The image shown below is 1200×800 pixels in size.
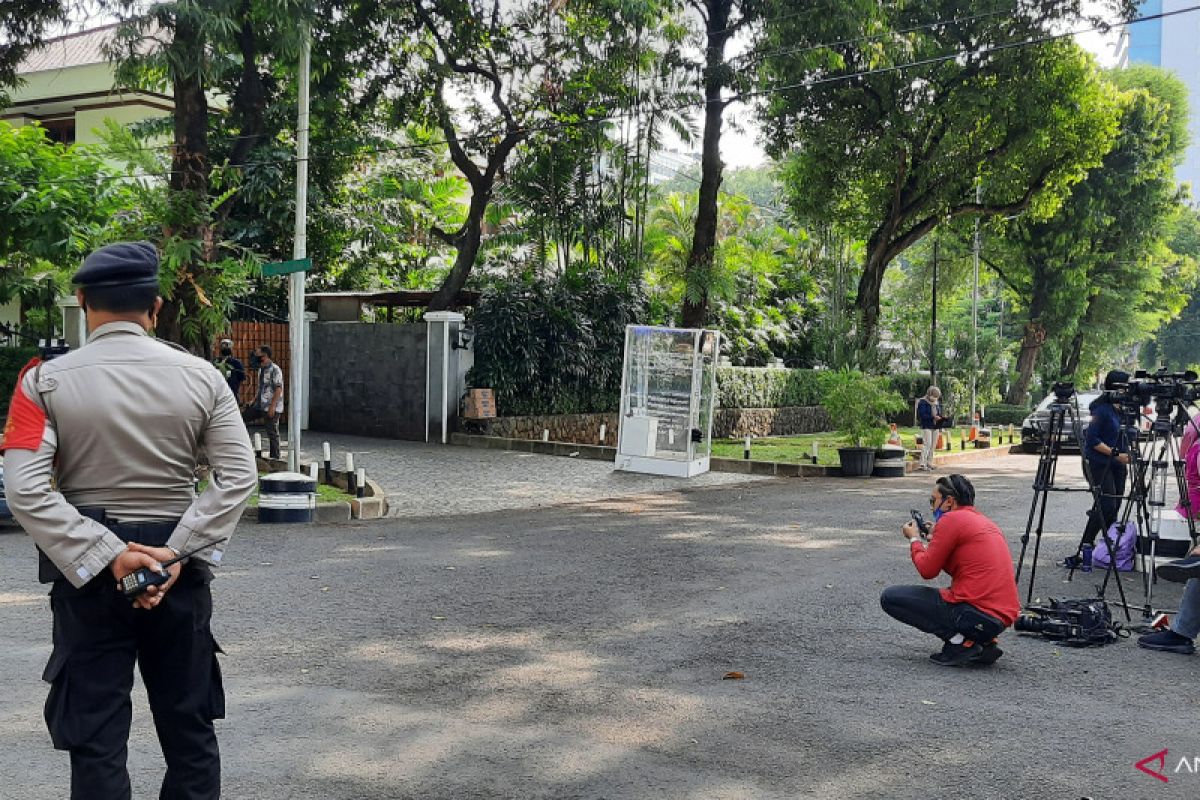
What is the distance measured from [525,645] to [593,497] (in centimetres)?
920

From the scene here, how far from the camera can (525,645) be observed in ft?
23.5

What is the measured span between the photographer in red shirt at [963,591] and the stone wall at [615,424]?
56.1ft

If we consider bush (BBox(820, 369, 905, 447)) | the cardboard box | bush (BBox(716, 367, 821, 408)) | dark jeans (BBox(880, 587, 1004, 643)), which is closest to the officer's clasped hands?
dark jeans (BBox(880, 587, 1004, 643))

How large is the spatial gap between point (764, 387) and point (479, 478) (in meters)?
15.5

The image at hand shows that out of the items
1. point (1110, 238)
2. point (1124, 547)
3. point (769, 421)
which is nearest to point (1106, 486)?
point (1124, 547)

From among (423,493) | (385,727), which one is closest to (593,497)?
(423,493)

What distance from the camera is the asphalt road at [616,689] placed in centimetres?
480

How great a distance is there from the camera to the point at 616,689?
20.2ft

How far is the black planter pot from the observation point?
68.7ft

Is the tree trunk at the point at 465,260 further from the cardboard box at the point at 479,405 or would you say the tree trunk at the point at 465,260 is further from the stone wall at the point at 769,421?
the stone wall at the point at 769,421

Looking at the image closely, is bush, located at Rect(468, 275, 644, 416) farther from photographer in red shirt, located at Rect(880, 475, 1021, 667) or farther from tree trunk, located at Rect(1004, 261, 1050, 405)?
tree trunk, located at Rect(1004, 261, 1050, 405)

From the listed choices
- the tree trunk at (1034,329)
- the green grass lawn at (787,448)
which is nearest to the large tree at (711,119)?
the green grass lawn at (787,448)

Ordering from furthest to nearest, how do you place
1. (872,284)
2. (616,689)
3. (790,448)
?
(872,284)
(790,448)
(616,689)

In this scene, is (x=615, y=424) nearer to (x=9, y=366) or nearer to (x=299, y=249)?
(x=299, y=249)
